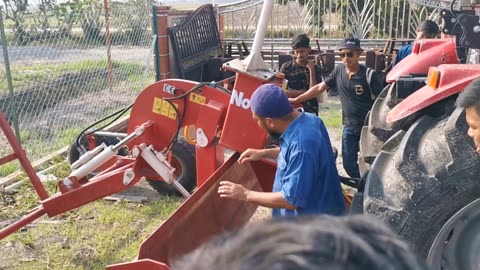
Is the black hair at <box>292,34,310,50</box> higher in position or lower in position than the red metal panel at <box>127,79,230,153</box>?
higher

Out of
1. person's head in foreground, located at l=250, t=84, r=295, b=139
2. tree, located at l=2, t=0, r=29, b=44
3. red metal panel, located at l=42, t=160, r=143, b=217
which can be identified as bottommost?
red metal panel, located at l=42, t=160, r=143, b=217

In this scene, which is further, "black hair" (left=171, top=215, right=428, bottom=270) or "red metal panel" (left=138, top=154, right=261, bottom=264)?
"red metal panel" (left=138, top=154, right=261, bottom=264)

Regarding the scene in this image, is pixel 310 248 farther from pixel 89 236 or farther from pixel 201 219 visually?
pixel 89 236

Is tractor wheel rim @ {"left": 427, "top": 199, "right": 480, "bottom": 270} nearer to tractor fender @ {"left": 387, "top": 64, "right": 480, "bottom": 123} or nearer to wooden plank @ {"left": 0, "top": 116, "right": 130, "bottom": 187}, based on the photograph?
tractor fender @ {"left": 387, "top": 64, "right": 480, "bottom": 123}

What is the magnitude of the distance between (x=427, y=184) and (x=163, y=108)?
7.03 feet

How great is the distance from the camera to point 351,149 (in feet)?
14.9

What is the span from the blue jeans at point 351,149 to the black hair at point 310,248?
12.9 feet

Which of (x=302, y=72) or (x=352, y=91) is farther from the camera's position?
(x=302, y=72)

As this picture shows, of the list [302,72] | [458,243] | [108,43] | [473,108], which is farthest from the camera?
[108,43]

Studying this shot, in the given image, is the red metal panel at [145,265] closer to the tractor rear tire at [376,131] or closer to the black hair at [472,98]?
the black hair at [472,98]

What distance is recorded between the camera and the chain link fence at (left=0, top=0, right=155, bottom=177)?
6598mm

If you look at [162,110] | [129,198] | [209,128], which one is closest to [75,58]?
[129,198]

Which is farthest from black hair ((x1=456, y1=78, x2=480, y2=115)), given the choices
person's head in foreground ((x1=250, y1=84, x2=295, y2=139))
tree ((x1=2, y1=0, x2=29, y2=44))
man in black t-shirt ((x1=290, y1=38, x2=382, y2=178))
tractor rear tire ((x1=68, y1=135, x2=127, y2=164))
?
tree ((x1=2, y1=0, x2=29, y2=44))

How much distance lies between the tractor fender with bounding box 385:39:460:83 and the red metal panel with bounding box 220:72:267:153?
1147 mm
